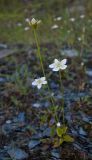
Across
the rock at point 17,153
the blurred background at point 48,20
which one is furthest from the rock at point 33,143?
the blurred background at point 48,20

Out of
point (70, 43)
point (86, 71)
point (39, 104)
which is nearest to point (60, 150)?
point (39, 104)

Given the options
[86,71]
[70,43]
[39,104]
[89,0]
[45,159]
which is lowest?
A: [45,159]

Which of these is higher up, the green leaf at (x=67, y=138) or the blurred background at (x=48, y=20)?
the blurred background at (x=48, y=20)

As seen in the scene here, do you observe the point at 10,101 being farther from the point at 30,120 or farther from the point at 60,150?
the point at 60,150

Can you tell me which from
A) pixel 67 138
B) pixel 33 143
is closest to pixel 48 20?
pixel 33 143

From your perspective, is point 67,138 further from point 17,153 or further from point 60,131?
point 17,153

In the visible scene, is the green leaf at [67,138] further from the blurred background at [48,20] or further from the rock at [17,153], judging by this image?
the blurred background at [48,20]

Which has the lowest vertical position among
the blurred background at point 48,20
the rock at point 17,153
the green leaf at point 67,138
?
the rock at point 17,153
